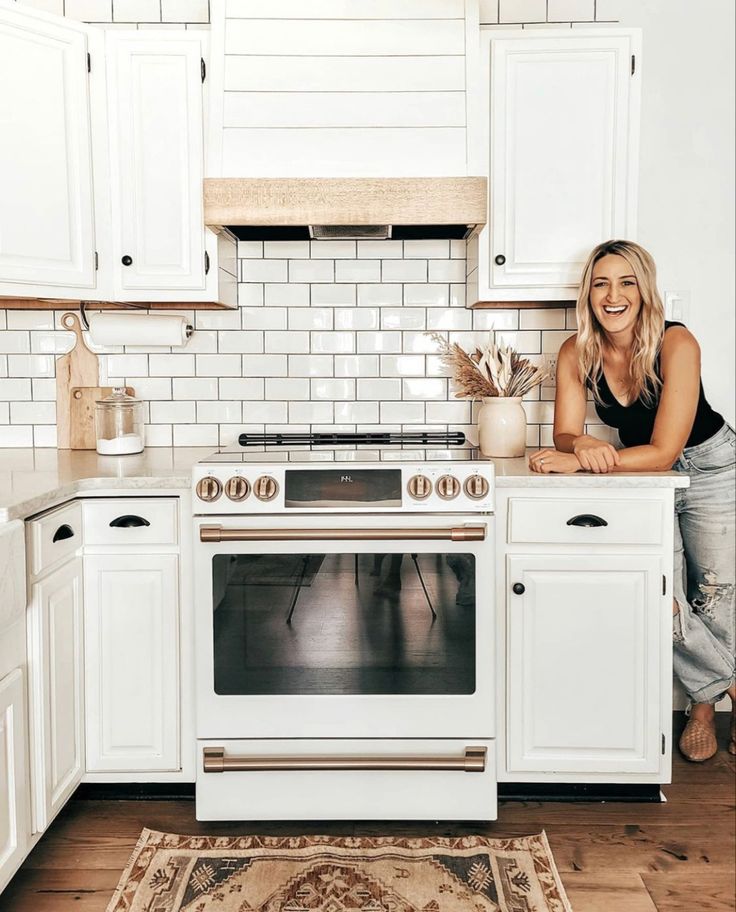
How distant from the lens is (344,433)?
2.83 metres

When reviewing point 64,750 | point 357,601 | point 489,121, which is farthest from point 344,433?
point 64,750

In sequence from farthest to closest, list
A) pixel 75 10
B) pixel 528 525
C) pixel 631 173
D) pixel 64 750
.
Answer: pixel 75 10 < pixel 631 173 < pixel 528 525 < pixel 64 750

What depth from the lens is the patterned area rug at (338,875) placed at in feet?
6.10

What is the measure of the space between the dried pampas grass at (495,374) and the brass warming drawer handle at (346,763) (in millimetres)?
1047

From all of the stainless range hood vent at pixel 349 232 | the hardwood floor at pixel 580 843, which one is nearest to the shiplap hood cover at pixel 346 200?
the stainless range hood vent at pixel 349 232

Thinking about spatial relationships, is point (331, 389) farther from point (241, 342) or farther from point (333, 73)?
point (333, 73)

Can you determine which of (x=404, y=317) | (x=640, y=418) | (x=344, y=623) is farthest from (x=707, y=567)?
(x=404, y=317)

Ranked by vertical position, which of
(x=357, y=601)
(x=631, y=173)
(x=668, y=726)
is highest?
(x=631, y=173)

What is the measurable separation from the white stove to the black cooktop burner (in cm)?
46

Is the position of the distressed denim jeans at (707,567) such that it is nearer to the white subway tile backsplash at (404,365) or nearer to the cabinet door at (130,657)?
the white subway tile backsplash at (404,365)

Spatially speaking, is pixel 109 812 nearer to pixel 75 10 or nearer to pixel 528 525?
pixel 528 525

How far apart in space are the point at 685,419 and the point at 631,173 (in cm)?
78

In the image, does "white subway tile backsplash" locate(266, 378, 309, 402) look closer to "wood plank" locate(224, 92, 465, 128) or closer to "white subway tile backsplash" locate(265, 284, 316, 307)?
"white subway tile backsplash" locate(265, 284, 316, 307)

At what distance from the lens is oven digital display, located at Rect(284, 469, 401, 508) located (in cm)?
213
